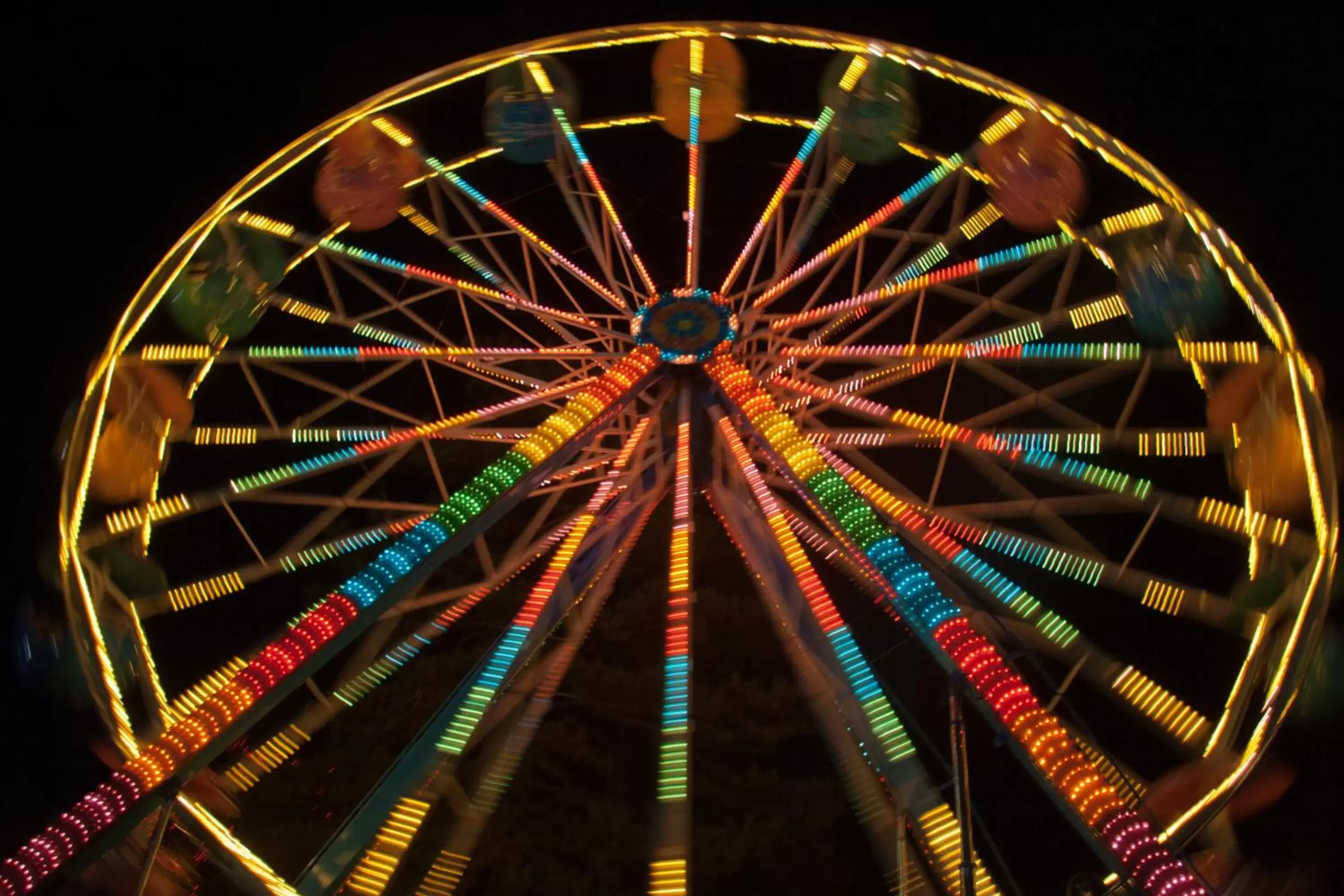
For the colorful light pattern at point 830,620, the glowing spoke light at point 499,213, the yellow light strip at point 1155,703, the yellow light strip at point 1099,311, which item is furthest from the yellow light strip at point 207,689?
the yellow light strip at point 1099,311

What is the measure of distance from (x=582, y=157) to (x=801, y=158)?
1.37m

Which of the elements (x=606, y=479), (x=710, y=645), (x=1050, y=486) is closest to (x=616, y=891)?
(x=710, y=645)

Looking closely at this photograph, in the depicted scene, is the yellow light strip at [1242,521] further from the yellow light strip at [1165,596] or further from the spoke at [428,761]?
the spoke at [428,761]

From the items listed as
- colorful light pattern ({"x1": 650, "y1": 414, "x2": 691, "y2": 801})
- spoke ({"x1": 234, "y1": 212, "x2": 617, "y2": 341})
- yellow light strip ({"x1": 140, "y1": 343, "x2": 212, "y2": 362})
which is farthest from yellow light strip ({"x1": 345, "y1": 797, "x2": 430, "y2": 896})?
yellow light strip ({"x1": 140, "y1": 343, "x2": 212, "y2": 362})

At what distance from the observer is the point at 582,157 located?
7488 mm

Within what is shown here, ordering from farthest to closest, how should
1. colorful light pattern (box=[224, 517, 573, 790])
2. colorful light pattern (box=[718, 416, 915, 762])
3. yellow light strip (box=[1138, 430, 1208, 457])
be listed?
yellow light strip (box=[1138, 430, 1208, 457]) → colorful light pattern (box=[224, 517, 573, 790]) → colorful light pattern (box=[718, 416, 915, 762])

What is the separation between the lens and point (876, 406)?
6.45m

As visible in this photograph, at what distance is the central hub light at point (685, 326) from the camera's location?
20.5 ft

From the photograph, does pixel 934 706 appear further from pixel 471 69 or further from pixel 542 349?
pixel 471 69

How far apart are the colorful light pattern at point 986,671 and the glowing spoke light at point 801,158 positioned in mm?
2172

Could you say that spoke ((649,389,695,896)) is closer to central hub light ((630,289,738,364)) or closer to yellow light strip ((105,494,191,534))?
central hub light ((630,289,738,364))

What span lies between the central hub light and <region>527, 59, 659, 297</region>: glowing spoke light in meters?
0.78

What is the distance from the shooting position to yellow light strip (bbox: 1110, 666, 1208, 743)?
18.6 feet

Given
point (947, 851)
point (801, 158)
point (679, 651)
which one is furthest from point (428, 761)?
point (801, 158)
